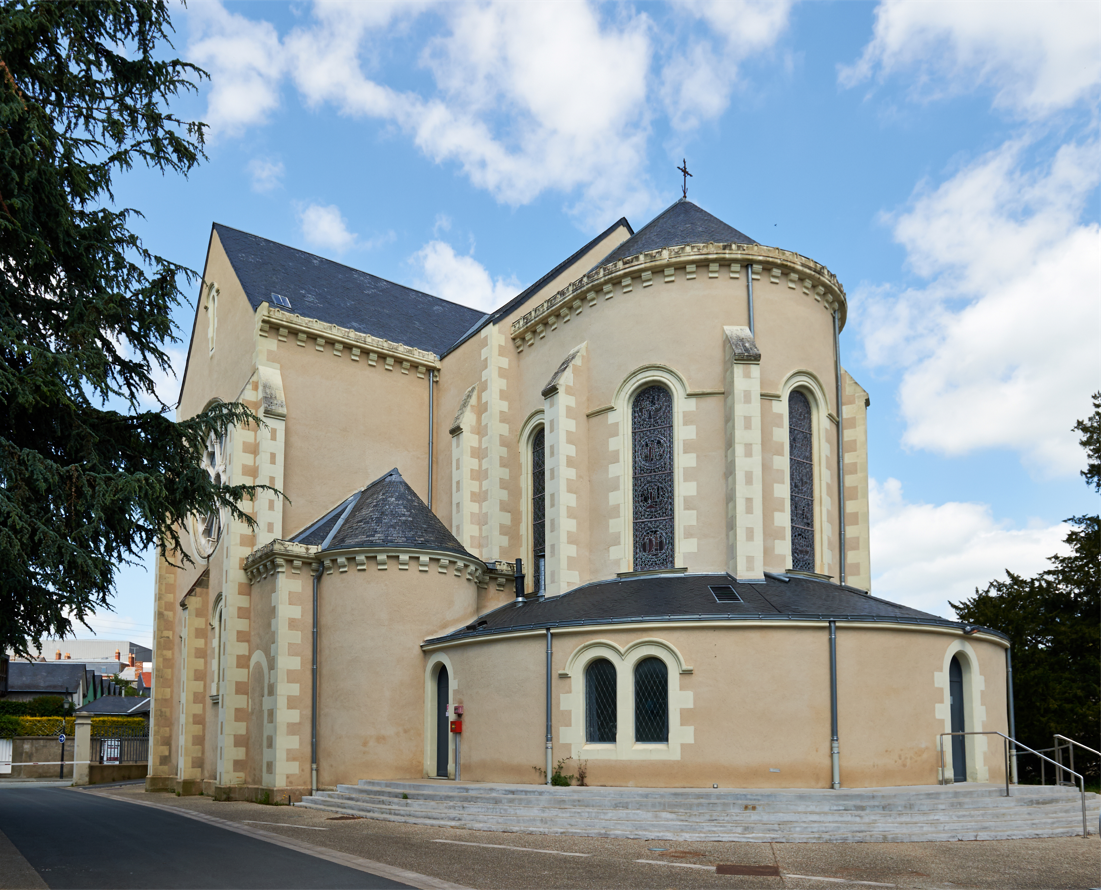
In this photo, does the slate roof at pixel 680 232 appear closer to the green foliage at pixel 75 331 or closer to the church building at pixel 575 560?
the church building at pixel 575 560

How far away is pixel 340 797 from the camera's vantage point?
18969mm

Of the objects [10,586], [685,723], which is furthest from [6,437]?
[685,723]

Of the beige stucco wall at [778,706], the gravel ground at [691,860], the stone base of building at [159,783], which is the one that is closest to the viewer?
the gravel ground at [691,860]

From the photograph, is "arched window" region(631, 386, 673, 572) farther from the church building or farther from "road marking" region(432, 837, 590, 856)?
"road marking" region(432, 837, 590, 856)

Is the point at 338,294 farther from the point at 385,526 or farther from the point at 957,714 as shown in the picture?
the point at 957,714

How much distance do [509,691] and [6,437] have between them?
10.1 metres

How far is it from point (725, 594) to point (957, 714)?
15.4 feet

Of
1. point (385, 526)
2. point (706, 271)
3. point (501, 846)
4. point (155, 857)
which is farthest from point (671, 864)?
point (706, 271)

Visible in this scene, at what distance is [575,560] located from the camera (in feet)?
68.6

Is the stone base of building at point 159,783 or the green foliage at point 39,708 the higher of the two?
the stone base of building at point 159,783

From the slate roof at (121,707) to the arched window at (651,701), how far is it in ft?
129

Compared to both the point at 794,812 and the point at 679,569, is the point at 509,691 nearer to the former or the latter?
the point at 679,569

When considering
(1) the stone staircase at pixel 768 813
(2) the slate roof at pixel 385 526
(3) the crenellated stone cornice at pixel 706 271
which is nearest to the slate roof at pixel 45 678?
(2) the slate roof at pixel 385 526

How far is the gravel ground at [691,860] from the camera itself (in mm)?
10617
